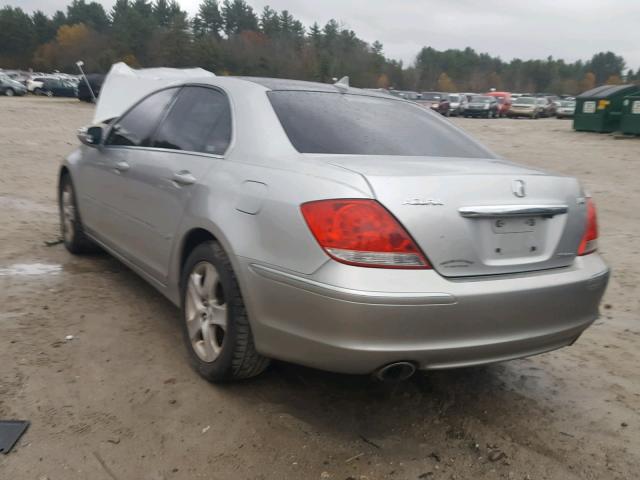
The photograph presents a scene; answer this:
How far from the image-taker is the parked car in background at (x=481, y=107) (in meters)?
38.1

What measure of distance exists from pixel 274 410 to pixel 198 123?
1.69m

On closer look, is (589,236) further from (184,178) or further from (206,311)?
(184,178)

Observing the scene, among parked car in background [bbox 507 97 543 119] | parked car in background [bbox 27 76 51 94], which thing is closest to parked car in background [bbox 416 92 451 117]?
parked car in background [bbox 507 97 543 119]

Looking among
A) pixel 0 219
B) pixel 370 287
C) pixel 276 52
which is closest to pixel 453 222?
pixel 370 287

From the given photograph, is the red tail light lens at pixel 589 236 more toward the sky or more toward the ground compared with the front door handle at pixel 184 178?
more toward the ground

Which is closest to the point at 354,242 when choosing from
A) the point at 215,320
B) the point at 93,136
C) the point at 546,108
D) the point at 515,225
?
the point at 515,225

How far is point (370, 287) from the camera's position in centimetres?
236

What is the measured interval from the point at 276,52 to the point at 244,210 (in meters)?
80.9

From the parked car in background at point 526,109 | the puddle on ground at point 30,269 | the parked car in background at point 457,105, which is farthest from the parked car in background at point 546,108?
the puddle on ground at point 30,269

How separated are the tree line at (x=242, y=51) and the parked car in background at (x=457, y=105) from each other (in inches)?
1083

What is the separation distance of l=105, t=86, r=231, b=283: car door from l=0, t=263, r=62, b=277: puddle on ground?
3.74 ft

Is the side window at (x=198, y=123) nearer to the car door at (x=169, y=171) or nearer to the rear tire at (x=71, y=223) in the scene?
the car door at (x=169, y=171)

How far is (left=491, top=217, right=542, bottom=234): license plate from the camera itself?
2.58m

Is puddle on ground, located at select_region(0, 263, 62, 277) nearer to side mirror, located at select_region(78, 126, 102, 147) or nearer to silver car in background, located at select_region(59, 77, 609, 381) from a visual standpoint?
side mirror, located at select_region(78, 126, 102, 147)
